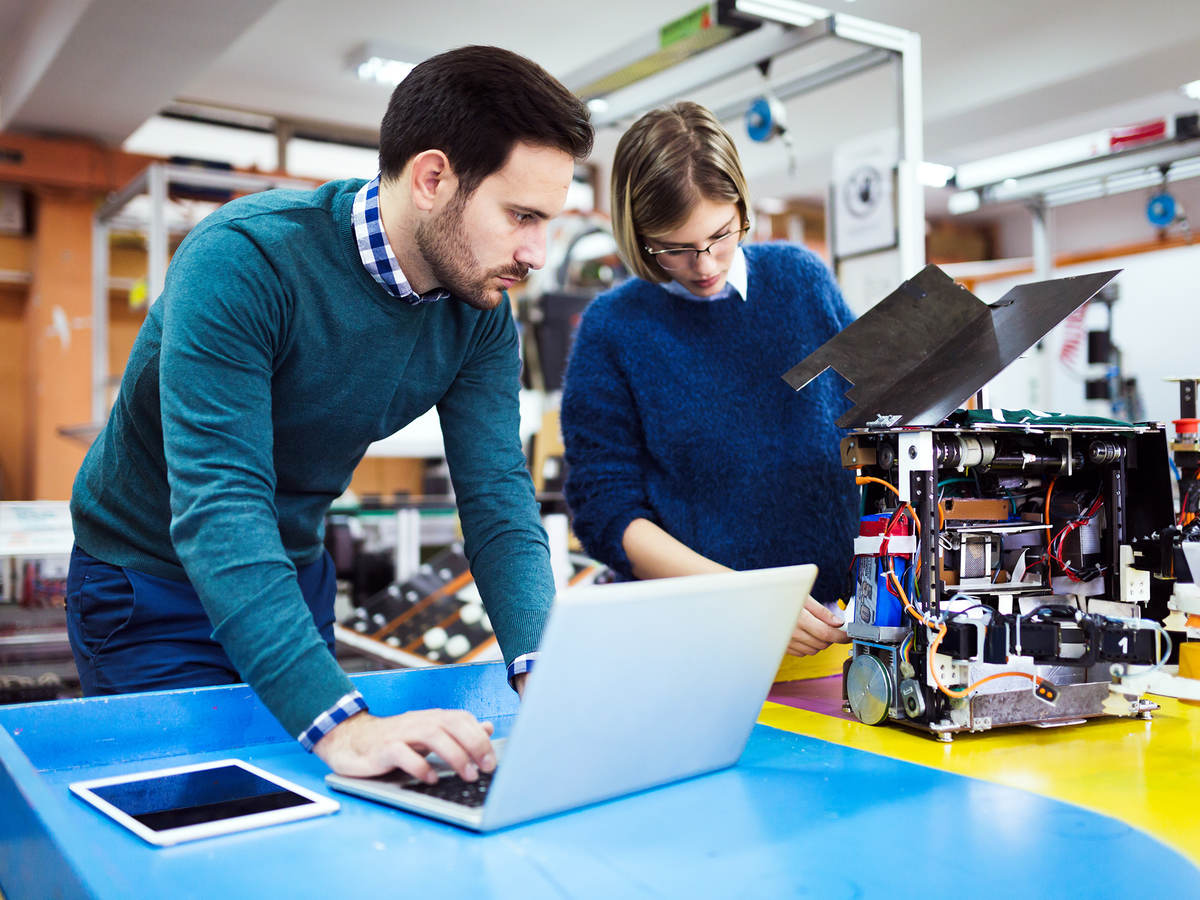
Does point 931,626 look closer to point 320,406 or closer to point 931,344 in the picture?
point 931,344

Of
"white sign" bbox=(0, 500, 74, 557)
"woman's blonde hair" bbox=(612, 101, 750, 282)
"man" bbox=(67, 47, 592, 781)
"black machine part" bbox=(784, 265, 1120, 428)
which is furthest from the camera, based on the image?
"white sign" bbox=(0, 500, 74, 557)

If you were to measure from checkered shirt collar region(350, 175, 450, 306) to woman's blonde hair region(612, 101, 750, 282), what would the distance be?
1.32ft

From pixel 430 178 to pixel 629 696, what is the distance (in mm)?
571

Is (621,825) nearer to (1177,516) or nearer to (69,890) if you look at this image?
(69,890)

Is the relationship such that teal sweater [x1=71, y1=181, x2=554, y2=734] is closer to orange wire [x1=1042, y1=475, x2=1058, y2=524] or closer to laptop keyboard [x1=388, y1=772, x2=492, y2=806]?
laptop keyboard [x1=388, y1=772, x2=492, y2=806]

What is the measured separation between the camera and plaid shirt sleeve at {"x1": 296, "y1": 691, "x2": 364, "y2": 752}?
84 cm

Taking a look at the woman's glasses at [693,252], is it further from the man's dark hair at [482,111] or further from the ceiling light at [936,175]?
the ceiling light at [936,175]

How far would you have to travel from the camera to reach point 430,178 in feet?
3.44

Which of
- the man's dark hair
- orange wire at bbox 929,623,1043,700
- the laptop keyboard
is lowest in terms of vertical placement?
the laptop keyboard

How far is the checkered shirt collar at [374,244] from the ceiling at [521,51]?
13.1ft

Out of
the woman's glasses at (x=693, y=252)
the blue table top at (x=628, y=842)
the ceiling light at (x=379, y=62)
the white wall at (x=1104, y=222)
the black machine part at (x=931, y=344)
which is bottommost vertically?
the blue table top at (x=628, y=842)

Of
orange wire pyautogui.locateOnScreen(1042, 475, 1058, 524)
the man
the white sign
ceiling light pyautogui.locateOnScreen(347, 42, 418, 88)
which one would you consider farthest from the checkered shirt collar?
ceiling light pyautogui.locateOnScreen(347, 42, 418, 88)

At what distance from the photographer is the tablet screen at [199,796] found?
751 millimetres

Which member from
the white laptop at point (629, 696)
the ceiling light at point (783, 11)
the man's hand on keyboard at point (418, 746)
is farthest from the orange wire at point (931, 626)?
the ceiling light at point (783, 11)
